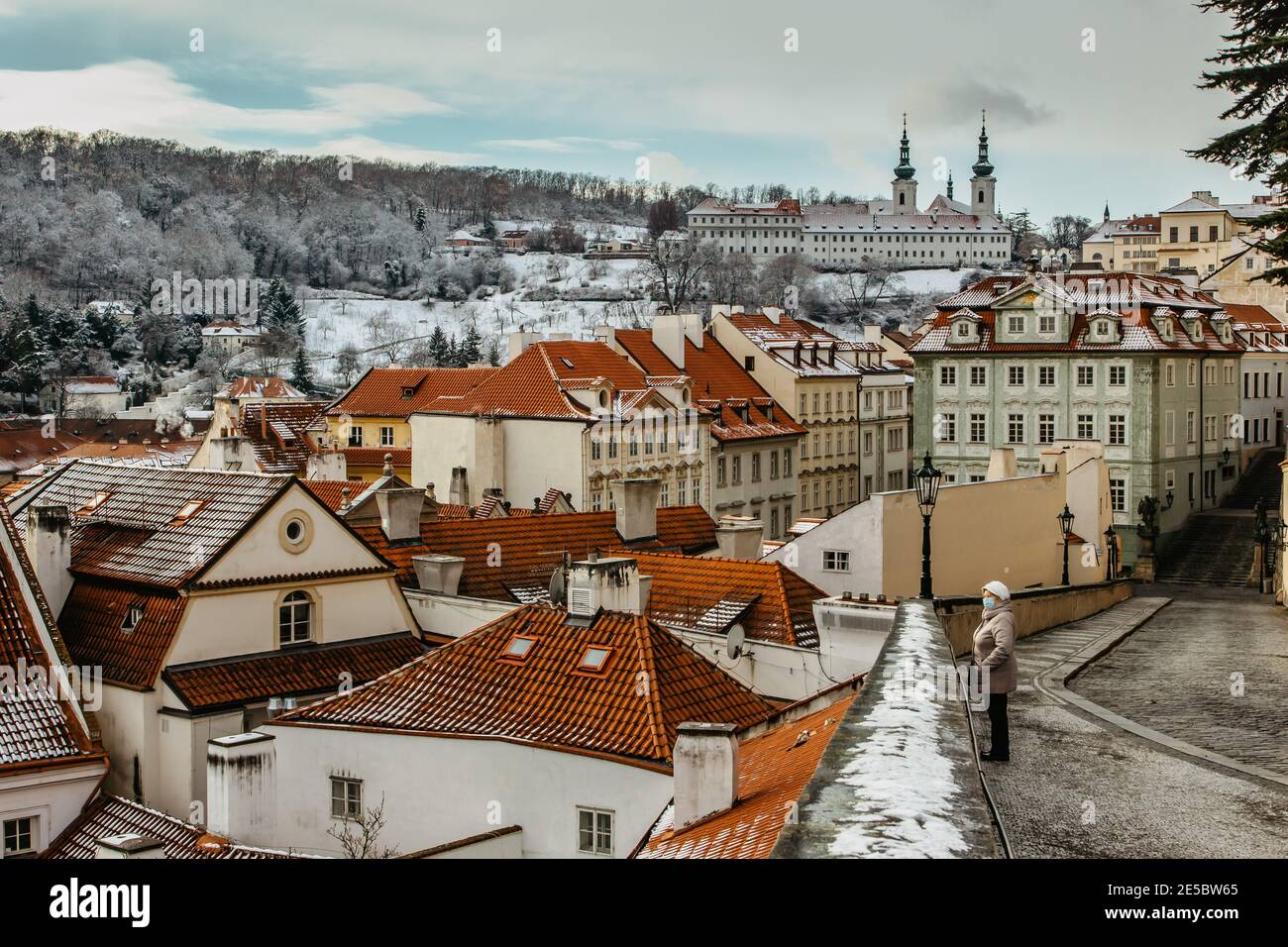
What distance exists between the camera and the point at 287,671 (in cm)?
2472

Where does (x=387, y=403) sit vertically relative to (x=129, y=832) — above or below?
above

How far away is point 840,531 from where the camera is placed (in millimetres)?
A: 26469

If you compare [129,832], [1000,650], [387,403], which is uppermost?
[387,403]

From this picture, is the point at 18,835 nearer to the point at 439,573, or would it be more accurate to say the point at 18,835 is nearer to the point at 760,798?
the point at 439,573

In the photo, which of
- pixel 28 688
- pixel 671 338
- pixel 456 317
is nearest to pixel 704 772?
pixel 28 688

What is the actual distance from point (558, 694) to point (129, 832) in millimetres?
6220

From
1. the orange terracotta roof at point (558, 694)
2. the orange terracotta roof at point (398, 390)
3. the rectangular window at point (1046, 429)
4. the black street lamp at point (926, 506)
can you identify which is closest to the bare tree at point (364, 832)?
the orange terracotta roof at point (558, 694)

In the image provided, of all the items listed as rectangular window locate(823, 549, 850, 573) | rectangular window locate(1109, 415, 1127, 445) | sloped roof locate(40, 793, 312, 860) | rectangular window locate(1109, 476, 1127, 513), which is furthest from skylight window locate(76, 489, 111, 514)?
rectangular window locate(1109, 415, 1127, 445)

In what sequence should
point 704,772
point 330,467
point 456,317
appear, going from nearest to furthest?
point 704,772 → point 330,467 → point 456,317

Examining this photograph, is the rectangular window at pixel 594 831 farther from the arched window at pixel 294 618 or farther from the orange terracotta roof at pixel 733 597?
the arched window at pixel 294 618

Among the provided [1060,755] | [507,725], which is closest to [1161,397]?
[507,725]

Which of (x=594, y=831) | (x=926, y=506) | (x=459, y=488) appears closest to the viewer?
(x=594, y=831)

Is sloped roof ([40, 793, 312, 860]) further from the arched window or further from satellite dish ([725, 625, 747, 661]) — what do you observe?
satellite dish ([725, 625, 747, 661])

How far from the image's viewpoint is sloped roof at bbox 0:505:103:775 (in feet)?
67.9
